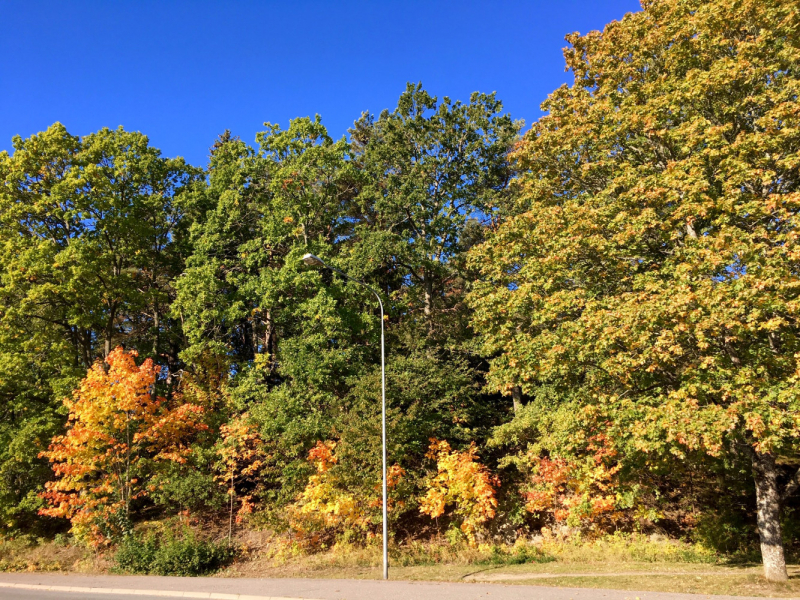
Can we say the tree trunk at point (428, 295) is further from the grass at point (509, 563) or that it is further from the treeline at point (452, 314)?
the grass at point (509, 563)

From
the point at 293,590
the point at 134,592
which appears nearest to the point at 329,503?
the point at 293,590

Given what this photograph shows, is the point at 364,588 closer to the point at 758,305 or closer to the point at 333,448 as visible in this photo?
the point at 333,448

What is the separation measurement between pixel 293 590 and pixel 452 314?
13.5 metres

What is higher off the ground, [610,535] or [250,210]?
[250,210]

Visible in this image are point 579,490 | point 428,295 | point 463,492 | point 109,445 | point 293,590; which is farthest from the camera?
point 428,295

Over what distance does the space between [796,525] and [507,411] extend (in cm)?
1132

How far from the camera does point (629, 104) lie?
41.0 ft

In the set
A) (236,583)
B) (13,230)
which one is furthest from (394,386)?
(13,230)

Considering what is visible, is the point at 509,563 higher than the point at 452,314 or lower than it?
lower

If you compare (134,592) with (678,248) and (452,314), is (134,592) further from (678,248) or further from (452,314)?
(678,248)

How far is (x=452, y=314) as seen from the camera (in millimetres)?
22750

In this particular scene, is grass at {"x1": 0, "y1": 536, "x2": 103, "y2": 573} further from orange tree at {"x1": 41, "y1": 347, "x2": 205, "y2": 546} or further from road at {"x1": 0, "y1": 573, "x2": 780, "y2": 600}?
road at {"x1": 0, "y1": 573, "x2": 780, "y2": 600}

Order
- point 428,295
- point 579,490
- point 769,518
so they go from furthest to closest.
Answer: point 428,295 → point 579,490 → point 769,518

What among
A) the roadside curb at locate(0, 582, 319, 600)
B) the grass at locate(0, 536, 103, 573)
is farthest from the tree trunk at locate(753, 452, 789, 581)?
the grass at locate(0, 536, 103, 573)
